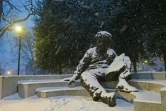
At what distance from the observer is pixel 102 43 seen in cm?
568

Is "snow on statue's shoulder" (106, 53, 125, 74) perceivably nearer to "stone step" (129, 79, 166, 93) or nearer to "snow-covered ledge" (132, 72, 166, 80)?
"stone step" (129, 79, 166, 93)

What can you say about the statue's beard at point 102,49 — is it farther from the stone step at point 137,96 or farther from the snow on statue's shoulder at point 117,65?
the stone step at point 137,96

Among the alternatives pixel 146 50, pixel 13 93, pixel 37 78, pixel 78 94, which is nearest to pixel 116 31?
pixel 146 50

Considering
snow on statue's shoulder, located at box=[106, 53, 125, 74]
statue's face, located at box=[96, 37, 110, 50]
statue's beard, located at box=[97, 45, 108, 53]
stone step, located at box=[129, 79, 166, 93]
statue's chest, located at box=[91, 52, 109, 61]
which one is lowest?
stone step, located at box=[129, 79, 166, 93]

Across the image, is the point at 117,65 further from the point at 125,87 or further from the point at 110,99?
the point at 110,99

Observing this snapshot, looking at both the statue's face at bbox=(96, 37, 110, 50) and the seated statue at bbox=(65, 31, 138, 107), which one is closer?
the seated statue at bbox=(65, 31, 138, 107)

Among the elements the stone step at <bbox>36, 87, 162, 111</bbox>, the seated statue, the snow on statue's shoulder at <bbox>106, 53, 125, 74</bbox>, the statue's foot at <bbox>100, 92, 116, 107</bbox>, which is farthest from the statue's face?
the statue's foot at <bbox>100, 92, 116, 107</bbox>

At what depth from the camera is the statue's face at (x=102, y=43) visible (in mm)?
5679

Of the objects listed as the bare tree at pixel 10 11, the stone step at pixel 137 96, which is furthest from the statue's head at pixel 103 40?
the bare tree at pixel 10 11

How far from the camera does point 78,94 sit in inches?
223

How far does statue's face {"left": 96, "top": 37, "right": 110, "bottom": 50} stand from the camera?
5.68 metres

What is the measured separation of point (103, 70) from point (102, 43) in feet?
2.69

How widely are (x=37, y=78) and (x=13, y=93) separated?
1.71 m

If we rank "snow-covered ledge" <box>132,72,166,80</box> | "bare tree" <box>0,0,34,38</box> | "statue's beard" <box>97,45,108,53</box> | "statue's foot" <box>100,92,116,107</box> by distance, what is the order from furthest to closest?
"bare tree" <box>0,0,34,38</box>, "snow-covered ledge" <box>132,72,166,80</box>, "statue's beard" <box>97,45,108,53</box>, "statue's foot" <box>100,92,116,107</box>
